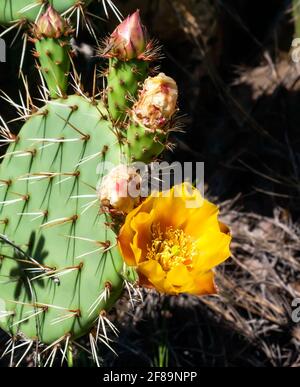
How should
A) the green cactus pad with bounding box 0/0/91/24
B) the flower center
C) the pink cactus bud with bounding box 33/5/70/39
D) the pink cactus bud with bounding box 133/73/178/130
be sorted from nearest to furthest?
the pink cactus bud with bounding box 133/73/178/130 → the flower center → the pink cactus bud with bounding box 33/5/70/39 → the green cactus pad with bounding box 0/0/91/24

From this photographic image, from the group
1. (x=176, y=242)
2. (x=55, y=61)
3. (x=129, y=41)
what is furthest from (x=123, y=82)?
(x=176, y=242)

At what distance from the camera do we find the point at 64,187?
64.6 inches

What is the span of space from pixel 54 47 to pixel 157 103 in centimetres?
38

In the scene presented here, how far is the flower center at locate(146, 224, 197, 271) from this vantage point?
1.52 metres

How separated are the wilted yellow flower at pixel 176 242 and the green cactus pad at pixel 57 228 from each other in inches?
3.7

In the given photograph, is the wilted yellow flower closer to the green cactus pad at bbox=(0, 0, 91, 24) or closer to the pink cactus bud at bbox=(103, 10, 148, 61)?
the pink cactus bud at bbox=(103, 10, 148, 61)

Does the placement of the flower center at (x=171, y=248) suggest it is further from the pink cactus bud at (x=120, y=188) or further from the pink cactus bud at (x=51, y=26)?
the pink cactus bud at (x=51, y=26)

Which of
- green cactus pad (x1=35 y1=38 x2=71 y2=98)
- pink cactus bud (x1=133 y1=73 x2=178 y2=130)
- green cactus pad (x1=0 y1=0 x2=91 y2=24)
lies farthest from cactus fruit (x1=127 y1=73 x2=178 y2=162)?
green cactus pad (x1=0 y1=0 x2=91 y2=24)

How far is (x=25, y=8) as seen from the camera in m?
1.77

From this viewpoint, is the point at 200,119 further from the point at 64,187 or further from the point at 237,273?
the point at 64,187

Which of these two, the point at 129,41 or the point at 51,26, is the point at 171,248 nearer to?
the point at 129,41
